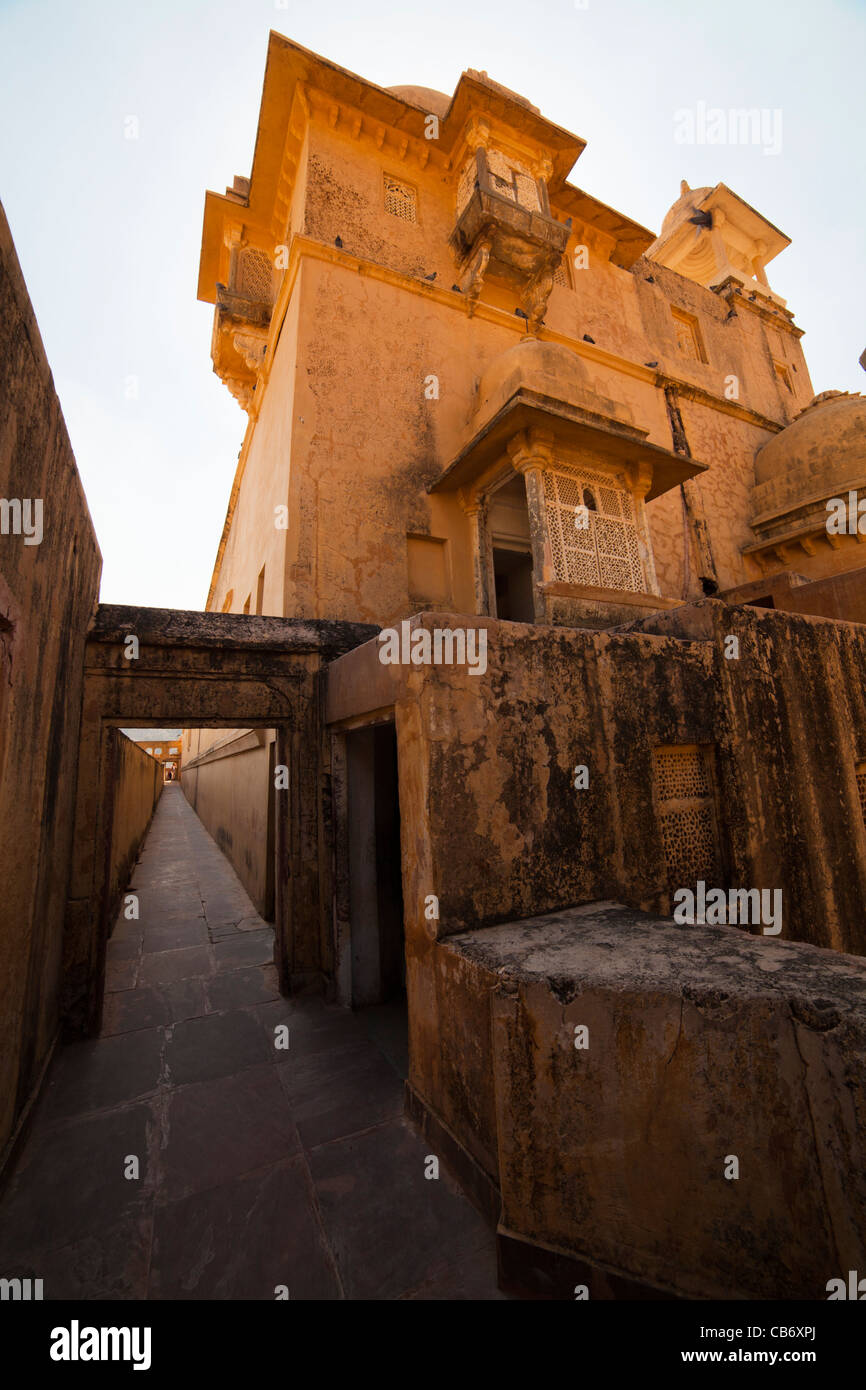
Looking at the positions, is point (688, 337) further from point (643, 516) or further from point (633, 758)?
point (633, 758)

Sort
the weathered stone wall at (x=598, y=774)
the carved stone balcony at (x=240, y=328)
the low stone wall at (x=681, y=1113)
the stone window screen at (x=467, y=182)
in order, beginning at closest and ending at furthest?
the low stone wall at (x=681, y=1113) < the weathered stone wall at (x=598, y=774) < the stone window screen at (x=467, y=182) < the carved stone balcony at (x=240, y=328)

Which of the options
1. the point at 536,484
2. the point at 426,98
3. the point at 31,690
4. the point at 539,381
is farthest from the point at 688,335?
the point at 31,690

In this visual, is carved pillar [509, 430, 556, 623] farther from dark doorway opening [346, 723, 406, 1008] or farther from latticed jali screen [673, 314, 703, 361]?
latticed jali screen [673, 314, 703, 361]

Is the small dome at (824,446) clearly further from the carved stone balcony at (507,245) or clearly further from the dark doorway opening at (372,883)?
the dark doorway opening at (372,883)

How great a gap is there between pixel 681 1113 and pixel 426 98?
15197mm

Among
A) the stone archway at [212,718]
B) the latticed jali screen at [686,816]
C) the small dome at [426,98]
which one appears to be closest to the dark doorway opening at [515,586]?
the stone archway at [212,718]

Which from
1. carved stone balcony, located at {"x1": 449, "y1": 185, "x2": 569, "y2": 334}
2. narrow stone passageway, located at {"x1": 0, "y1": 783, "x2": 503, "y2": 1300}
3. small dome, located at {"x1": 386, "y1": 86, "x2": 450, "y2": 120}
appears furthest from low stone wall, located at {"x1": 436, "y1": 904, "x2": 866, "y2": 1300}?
small dome, located at {"x1": 386, "y1": 86, "x2": 450, "y2": 120}

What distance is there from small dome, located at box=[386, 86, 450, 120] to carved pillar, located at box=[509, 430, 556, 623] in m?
7.30

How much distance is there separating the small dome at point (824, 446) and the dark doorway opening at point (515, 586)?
747 cm

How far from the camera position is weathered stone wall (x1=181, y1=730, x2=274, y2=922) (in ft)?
22.5

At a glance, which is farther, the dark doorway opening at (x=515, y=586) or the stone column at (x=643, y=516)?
the dark doorway opening at (x=515, y=586)

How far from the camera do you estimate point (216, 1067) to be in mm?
3637

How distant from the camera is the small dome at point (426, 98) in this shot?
32.6ft
